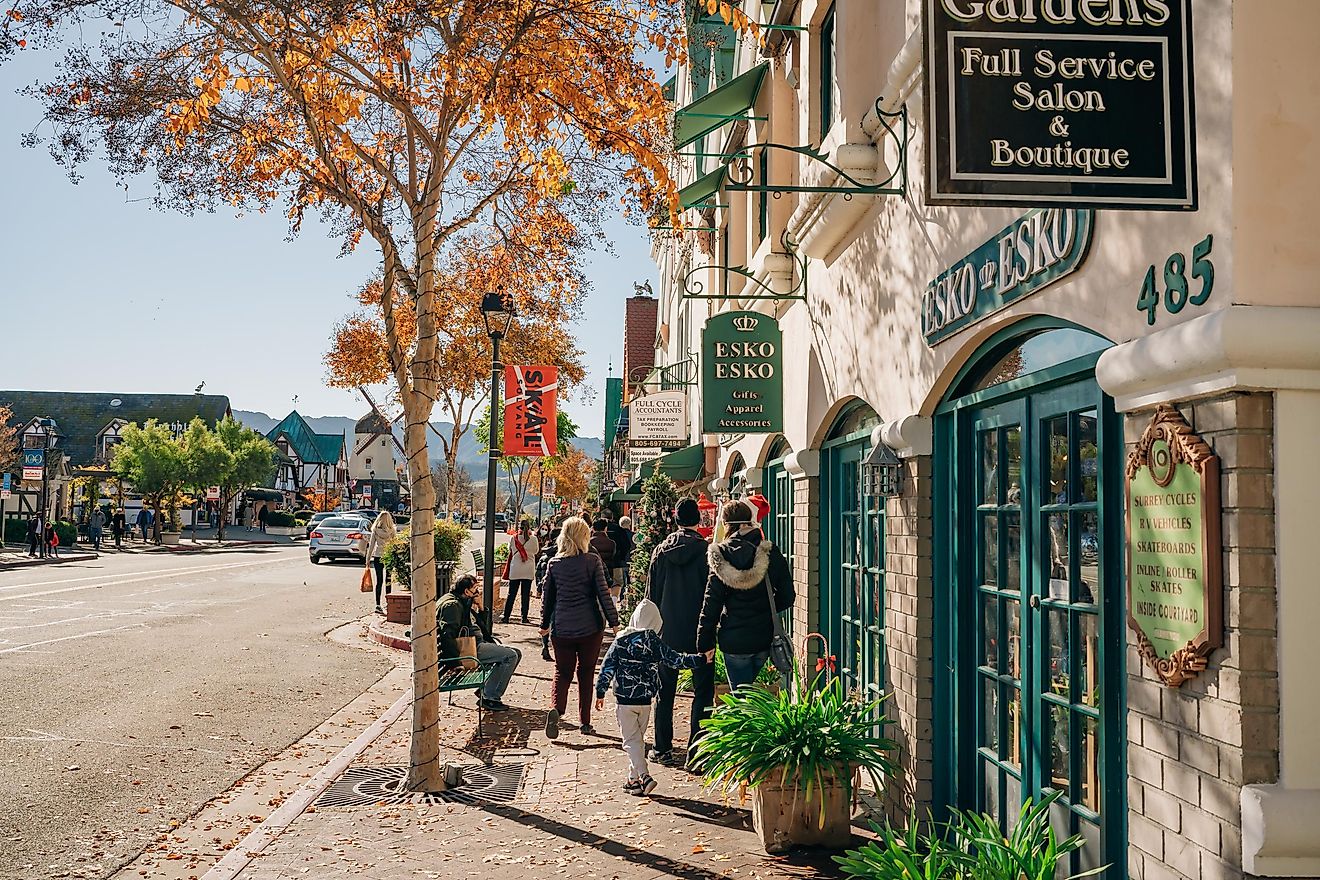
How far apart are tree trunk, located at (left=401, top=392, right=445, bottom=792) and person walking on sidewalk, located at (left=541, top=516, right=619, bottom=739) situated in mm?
1891

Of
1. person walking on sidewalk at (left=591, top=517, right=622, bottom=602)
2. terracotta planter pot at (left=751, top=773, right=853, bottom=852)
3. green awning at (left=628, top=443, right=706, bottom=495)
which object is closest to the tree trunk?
terracotta planter pot at (left=751, top=773, right=853, bottom=852)

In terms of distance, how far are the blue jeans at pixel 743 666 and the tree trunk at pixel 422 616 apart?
6.80 ft

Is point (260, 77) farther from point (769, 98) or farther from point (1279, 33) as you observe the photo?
point (1279, 33)

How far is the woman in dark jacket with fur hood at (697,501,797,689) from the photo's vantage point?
27.5ft

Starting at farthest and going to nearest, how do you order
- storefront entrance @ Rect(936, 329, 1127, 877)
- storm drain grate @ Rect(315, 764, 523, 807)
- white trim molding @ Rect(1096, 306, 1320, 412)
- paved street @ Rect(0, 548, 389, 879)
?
storm drain grate @ Rect(315, 764, 523, 807), paved street @ Rect(0, 548, 389, 879), storefront entrance @ Rect(936, 329, 1127, 877), white trim molding @ Rect(1096, 306, 1320, 412)

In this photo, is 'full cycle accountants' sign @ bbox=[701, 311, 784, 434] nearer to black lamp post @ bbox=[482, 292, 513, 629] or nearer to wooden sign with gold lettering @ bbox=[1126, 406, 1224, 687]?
black lamp post @ bbox=[482, 292, 513, 629]

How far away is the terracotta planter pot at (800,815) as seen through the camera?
20.8 feet

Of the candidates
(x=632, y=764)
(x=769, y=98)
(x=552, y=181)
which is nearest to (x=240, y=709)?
(x=632, y=764)

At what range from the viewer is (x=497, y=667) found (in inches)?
448

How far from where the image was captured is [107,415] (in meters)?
87.0

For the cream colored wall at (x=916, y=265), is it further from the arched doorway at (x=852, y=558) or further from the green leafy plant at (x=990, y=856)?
the green leafy plant at (x=990, y=856)

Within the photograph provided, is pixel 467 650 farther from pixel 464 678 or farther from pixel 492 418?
pixel 492 418

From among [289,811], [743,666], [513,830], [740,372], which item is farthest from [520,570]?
[513,830]

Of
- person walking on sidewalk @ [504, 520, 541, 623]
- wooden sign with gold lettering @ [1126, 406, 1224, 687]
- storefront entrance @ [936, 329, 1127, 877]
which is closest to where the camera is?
wooden sign with gold lettering @ [1126, 406, 1224, 687]
